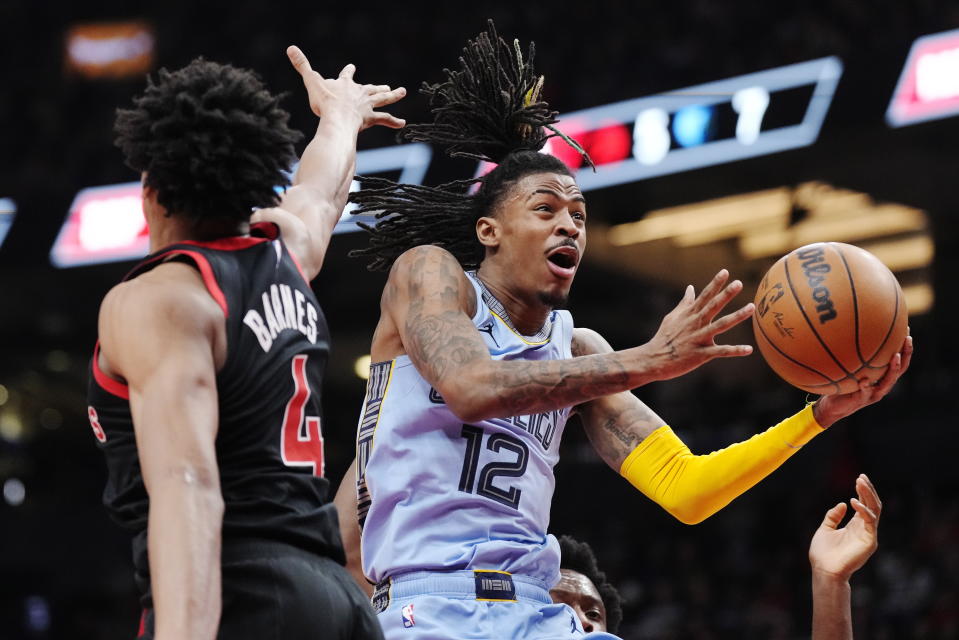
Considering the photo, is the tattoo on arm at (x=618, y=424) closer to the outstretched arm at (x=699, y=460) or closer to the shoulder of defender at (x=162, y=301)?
the outstretched arm at (x=699, y=460)

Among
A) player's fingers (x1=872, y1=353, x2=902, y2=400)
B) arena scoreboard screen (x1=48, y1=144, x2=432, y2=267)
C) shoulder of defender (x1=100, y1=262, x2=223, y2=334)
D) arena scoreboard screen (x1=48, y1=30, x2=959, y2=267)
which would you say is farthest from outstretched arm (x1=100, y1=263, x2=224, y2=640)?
arena scoreboard screen (x1=48, y1=144, x2=432, y2=267)

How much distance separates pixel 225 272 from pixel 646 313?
14372 millimetres

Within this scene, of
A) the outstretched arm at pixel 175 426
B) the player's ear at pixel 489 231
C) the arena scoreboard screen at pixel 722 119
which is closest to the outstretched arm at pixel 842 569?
the player's ear at pixel 489 231

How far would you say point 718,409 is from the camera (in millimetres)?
15492

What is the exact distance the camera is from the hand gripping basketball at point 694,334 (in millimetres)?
3230

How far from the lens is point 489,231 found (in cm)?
416

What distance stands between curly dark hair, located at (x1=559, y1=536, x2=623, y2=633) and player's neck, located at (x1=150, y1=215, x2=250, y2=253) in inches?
90.1

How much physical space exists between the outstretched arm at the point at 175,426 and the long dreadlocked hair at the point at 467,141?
1886 mm

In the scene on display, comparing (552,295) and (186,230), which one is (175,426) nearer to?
(186,230)

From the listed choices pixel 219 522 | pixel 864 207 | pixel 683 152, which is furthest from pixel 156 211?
pixel 864 207

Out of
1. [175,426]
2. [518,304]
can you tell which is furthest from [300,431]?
[518,304]

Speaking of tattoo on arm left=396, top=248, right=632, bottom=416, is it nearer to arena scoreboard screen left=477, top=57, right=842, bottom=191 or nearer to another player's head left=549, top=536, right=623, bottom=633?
another player's head left=549, top=536, right=623, bottom=633

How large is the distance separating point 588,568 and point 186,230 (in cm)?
250

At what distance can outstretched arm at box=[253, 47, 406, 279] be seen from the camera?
3.15 meters
